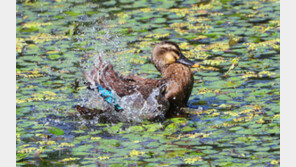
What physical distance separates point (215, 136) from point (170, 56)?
6.65 ft

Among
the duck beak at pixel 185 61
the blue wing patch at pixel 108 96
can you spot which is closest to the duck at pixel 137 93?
the blue wing patch at pixel 108 96

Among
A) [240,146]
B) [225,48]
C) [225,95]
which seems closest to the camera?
[240,146]

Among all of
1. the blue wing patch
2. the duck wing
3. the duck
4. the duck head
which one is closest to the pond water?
the duck

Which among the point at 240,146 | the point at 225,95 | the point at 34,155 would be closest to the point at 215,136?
the point at 240,146

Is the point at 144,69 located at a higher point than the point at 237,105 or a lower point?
higher

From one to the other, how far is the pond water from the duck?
19cm

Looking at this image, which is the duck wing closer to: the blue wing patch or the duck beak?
the blue wing patch

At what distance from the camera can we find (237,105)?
29.5 ft

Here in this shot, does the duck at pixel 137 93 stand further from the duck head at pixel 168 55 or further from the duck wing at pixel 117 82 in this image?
the duck head at pixel 168 55

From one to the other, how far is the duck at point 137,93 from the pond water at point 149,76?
0.62 feet

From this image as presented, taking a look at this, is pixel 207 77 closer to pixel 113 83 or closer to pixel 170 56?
pixel 170 56

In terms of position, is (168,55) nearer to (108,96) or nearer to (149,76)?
(149,76)

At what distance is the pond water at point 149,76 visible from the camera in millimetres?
7559

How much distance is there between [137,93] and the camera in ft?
28.7
